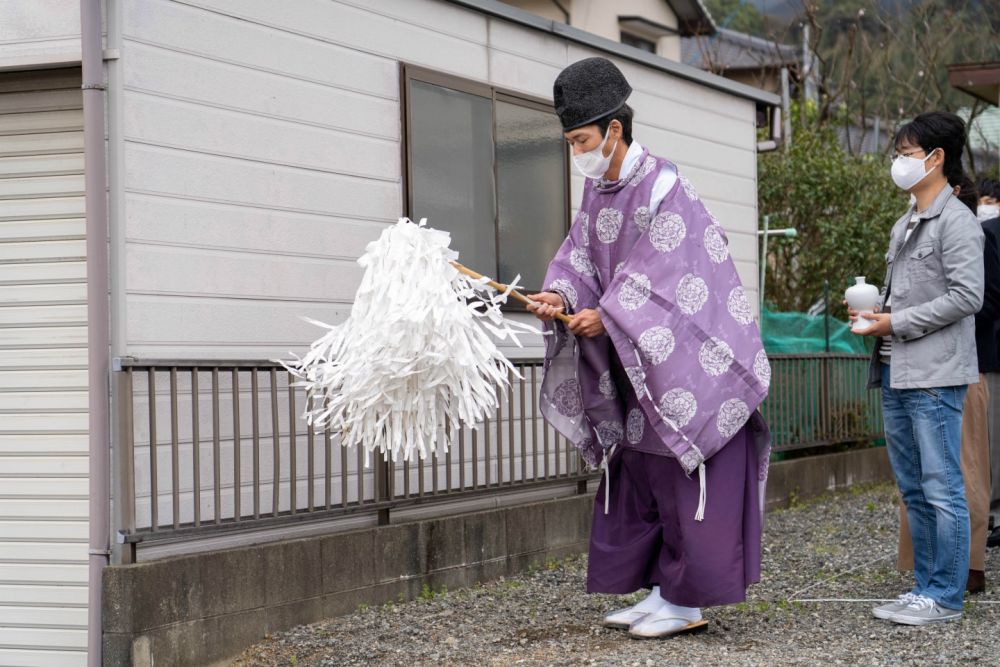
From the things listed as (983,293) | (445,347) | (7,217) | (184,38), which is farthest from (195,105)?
(983,293)

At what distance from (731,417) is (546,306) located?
2.51 ft

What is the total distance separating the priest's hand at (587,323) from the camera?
425cm

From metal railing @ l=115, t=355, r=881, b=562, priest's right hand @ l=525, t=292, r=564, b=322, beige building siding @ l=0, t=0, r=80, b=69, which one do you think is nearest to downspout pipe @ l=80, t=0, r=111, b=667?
metal railing @ l=115, t=355, r=881, b=562

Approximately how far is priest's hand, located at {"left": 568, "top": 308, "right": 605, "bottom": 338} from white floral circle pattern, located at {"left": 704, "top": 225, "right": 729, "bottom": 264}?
466 millimetres

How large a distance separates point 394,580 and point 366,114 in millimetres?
2146

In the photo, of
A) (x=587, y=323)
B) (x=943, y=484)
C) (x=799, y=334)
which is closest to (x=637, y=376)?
(x=587, y=323)

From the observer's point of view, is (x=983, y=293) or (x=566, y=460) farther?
(x=566, y=460)

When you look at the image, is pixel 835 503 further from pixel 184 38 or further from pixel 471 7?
pixel 184 38

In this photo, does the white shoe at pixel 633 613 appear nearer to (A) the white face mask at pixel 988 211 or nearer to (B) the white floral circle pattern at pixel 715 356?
(B) the white floral circle pattern at pixel 715 356

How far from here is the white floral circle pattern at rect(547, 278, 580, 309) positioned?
14.5ft

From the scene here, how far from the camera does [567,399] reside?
180 inches

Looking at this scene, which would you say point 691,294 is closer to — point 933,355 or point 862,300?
point 862,300

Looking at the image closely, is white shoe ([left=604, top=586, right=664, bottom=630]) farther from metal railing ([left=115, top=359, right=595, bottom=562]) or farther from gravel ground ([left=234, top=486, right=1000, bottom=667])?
metal railing ([left=115, top=359, right=595, bottom=562])

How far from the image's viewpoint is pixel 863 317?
4.77 metres
